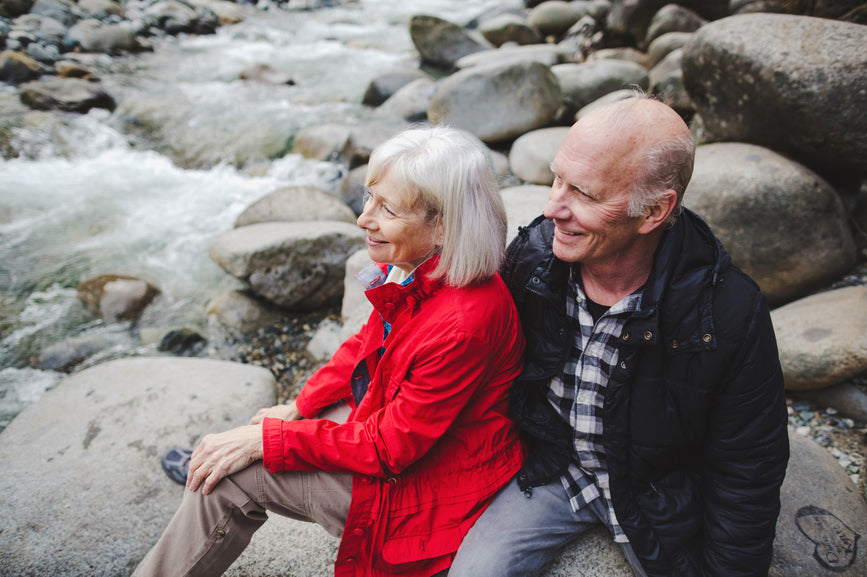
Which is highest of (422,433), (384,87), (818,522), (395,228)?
(395,228)

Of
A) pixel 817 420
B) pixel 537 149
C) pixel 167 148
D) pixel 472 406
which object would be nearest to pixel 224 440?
pixel 472 406

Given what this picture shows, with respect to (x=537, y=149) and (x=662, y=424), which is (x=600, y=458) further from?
(x=537, y=149)

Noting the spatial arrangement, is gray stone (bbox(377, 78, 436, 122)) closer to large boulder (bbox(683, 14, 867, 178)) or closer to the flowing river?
the flowing river

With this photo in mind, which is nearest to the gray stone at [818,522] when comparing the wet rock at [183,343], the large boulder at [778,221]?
the large boulder at [778,221]

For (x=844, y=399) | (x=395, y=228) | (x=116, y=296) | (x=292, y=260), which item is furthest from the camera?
(x=116, y=296)

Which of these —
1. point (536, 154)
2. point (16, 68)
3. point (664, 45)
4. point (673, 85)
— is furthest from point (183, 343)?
point (16, 68)

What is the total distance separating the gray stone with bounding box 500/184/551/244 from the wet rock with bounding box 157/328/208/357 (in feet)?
10.2

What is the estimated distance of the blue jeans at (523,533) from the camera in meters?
1.85

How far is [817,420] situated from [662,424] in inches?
77.6

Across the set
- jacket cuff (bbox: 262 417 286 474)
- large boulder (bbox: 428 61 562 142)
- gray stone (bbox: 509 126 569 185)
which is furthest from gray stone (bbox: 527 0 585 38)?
jacket cuff (bbox: 262 417 286 474)

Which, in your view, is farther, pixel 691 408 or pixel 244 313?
pixel 244 313

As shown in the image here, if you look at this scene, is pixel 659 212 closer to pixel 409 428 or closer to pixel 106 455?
pixel 409 428

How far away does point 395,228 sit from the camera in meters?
1.91

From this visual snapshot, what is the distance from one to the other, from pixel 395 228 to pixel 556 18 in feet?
42.2
